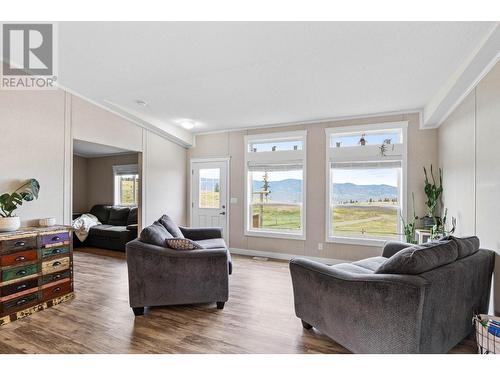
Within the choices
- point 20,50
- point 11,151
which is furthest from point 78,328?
point 20,50

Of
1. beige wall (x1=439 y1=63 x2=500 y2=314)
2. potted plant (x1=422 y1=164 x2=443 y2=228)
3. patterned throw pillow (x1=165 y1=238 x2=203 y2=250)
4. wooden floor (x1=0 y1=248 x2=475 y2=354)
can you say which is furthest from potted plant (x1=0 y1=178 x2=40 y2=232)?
potted plant (x1=422 y1=164 x2=443 y2=228)

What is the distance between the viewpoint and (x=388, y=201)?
14.0 feet

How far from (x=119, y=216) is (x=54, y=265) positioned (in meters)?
3.41

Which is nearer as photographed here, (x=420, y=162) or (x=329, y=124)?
(x=420, y=162)

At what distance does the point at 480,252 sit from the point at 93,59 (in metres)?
4.03

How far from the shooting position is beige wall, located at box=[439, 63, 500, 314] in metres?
2.21

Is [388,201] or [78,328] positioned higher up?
[388,201]

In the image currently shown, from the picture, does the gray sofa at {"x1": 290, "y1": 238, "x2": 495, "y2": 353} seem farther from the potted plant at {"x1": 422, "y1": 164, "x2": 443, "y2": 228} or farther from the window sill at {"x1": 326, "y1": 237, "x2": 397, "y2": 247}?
the window sill at {"x1": 326, "y1": 237, "x2": 397, "y2": 247}

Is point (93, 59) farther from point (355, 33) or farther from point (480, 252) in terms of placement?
point (480, 252)

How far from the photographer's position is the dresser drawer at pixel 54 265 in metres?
2.84

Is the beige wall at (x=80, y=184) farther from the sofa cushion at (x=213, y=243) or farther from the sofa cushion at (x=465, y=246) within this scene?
the sofa cushion at (x=465, y=246)

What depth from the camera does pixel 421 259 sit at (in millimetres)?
1715

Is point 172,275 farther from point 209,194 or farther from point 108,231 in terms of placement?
point 108,231

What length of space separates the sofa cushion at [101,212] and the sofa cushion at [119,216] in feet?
0.70
